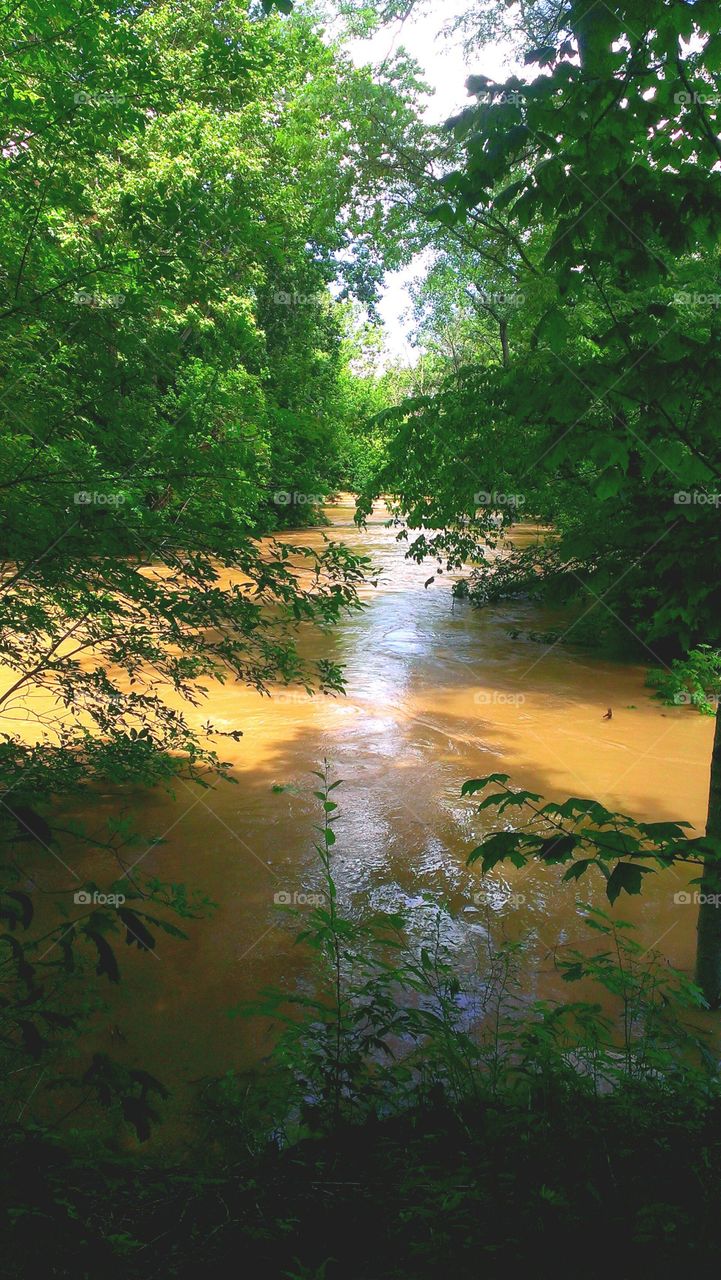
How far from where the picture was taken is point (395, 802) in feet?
23.5

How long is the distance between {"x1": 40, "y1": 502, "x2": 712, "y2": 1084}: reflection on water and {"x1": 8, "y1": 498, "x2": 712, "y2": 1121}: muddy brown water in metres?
0.02

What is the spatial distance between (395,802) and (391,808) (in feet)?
0.45

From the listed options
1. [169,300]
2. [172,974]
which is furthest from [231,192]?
[172,974]

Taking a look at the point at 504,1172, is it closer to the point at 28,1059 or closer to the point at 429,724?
the point at 28,1059

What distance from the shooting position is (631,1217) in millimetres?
1944

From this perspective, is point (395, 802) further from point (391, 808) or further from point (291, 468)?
point (291, 468)

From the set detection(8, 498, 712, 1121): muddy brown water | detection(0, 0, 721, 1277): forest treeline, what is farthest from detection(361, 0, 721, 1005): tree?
detection(8, 498, 712, 1121): muddy brown water

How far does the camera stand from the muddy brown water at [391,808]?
14.6 ft

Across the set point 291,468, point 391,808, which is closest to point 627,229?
point 291,468

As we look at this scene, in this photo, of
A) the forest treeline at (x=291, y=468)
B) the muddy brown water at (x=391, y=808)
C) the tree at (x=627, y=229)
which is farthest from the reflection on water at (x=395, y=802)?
the tree at (x=627, y=229)

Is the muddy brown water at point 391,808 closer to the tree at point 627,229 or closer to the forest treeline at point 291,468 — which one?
the forest treeline at point 291,468

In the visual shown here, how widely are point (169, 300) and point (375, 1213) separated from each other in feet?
12.3

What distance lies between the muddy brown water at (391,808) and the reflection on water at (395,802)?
0.06 feet

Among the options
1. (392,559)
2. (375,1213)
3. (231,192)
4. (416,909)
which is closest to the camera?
(375,1213)
